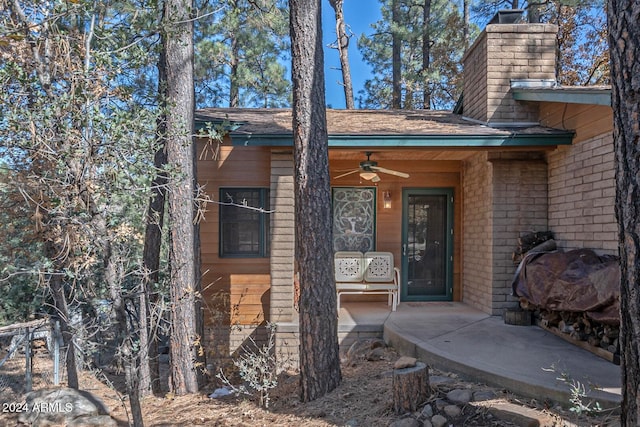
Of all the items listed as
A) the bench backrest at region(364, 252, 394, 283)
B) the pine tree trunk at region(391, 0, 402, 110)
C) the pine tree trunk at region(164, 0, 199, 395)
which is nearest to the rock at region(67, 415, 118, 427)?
the pine tree trunk at region(164, 0, 199, 395)

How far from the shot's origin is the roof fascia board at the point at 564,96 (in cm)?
444

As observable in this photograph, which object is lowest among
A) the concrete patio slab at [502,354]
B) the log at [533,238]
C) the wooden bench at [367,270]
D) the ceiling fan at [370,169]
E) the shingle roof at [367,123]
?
the concrete patio slab at [502,354]

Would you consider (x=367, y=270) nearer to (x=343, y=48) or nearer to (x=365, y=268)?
(x=365, y=268)

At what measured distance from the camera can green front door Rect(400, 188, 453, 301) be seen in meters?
7.71

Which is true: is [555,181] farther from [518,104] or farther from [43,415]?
[43,415]

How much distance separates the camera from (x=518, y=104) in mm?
6336

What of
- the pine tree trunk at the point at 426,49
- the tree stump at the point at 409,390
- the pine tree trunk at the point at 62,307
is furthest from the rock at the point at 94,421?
the pine tree trunk at the point at 426,49

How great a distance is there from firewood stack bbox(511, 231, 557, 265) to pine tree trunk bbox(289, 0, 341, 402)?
306cm

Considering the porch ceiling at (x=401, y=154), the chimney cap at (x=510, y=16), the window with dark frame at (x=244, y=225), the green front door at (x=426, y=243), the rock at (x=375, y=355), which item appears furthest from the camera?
the green front door at (x=426, y=243)

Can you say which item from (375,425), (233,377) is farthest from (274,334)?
(375,425)

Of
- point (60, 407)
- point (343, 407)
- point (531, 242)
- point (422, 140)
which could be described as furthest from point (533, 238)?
point (60, 407)

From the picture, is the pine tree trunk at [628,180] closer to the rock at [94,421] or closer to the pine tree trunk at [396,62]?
the rock at [94,421]

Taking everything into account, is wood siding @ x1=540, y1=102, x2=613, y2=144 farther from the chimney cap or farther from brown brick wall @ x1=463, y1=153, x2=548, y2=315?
the chimney cap

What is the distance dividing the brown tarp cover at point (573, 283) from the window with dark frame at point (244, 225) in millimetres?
3882
